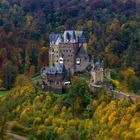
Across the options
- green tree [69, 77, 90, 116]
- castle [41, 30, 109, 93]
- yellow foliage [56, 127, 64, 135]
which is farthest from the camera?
castle [41, 30, 109, 93]

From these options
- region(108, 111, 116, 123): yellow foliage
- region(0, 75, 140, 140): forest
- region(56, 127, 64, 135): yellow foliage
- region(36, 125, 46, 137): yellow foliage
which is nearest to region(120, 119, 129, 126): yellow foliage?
region(0, 75, 140, 140): forest

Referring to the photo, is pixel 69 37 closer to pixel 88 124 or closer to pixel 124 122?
pixel 88 124

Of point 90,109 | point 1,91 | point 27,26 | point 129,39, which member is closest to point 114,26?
point 129,39

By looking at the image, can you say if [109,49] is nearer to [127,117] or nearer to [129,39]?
[129,39]

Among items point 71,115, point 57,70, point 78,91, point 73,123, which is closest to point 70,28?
point 57,70

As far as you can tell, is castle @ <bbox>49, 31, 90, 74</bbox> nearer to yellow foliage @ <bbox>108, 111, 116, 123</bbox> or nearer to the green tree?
the green tree

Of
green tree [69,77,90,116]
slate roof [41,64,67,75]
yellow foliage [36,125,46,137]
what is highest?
slate roof [41,64,67,75]

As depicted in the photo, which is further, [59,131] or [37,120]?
[37,120]
